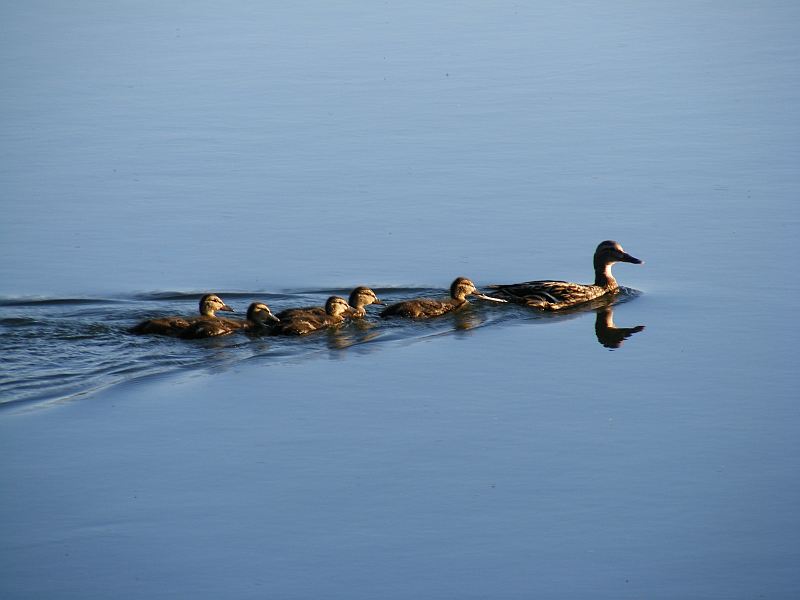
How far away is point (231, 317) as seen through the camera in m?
12.3

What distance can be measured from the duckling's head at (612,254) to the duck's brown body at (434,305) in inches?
49.4

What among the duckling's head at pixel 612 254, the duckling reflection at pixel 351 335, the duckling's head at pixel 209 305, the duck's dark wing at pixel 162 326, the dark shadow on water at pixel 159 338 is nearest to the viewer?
the dark shadow on water at pixel 159 338

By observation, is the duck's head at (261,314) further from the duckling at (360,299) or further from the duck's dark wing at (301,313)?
the duckling at (360,299)

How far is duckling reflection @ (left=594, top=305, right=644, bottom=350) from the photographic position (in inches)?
468

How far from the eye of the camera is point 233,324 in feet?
39.1

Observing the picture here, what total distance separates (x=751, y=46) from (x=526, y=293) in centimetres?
1017

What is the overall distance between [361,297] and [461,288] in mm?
870

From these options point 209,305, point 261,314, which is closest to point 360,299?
point 261,314

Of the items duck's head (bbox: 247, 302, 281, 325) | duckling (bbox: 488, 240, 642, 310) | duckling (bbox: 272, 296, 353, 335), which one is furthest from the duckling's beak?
duck's head (bbox: 247, 302, 281, 325)

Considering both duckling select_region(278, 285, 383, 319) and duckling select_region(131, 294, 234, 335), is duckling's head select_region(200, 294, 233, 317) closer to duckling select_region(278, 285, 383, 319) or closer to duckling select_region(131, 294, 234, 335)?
duckling select_region(131, 294, 234, 335)

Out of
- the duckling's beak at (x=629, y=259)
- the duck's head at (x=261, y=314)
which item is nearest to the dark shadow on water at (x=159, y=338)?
the duck's head at (x=261, y=314)

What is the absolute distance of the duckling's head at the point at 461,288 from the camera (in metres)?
12.5

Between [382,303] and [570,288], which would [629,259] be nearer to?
[570,288]

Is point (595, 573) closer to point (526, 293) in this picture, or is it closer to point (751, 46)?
point (526, 293)
